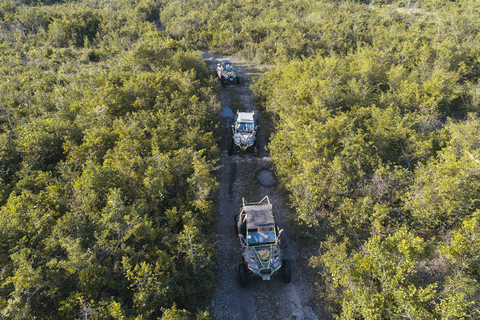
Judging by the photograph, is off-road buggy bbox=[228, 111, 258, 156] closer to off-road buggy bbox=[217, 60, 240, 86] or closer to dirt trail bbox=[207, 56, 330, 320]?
dirt trail bbox=[207, 56, 330, 320]

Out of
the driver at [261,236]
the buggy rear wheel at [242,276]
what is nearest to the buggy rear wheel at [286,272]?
the driver at [261,236]

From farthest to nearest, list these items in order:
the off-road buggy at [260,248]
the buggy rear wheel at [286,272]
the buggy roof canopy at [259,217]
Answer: the buggy roof canopy at [259,217] < the buggy rear wheel at [286,272] < the off-road buggy at [260,248]

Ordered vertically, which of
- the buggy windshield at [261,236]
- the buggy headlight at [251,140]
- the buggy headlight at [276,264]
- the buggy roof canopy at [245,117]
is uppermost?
the buggy roof canopy at [245,117]

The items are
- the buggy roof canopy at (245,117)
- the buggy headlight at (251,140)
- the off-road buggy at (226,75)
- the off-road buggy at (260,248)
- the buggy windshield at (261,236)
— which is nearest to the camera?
the off-road buggy at (260,248)

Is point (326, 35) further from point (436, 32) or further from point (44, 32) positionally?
point (44, 32)

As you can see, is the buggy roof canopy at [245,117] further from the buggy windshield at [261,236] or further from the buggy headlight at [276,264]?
the buggy headlight at [276,264]

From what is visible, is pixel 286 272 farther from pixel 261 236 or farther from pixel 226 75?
pixel 226 75
